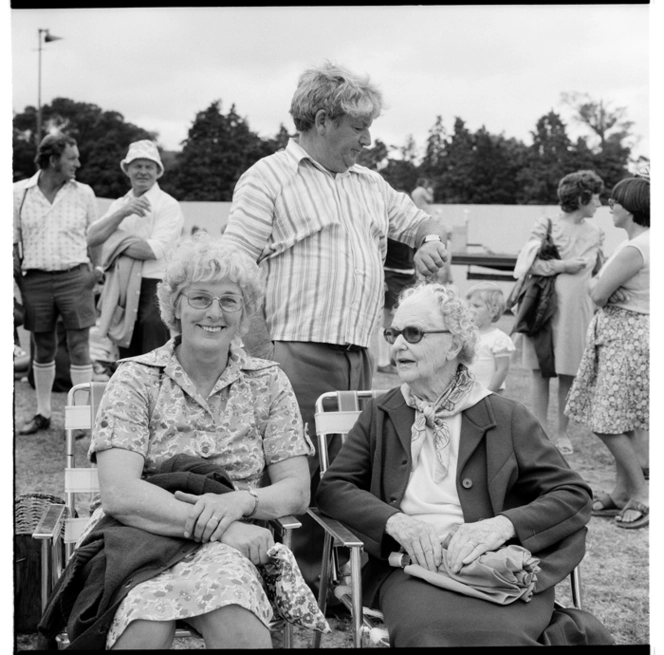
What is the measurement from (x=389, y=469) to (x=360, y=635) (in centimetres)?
55

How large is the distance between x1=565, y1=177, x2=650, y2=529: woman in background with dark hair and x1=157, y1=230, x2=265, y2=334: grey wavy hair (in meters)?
2.90

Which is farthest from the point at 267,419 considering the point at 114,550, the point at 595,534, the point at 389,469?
the point at 595,534

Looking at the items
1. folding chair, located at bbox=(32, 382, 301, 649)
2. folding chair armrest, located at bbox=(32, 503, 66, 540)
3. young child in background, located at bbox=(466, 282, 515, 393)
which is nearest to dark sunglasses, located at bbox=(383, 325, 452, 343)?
folding chair, located at bbox=(32, 382, 301, 649)

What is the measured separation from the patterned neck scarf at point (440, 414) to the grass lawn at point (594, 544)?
1.11 meters

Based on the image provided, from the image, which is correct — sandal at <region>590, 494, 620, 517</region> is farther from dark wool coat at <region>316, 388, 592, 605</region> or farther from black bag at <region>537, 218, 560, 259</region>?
dark wool coat at <region>316, 388, 592, 605</region>

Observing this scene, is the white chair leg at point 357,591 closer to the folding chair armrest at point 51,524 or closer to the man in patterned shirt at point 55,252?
the folding chair armrest at point 51,524

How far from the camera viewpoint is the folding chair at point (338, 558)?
102 inches

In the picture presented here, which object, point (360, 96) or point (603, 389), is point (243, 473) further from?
point (603, 389)

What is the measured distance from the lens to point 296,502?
272 centimetres

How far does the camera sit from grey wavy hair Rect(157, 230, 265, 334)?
9.08 ft

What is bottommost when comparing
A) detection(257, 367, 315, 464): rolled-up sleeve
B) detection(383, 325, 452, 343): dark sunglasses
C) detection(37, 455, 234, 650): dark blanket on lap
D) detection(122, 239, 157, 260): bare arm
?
detection(37, 455, 234, 650): dark blanket on lap

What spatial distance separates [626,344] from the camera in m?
5.05

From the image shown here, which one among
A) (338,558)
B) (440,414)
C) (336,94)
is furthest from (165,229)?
(440,414)

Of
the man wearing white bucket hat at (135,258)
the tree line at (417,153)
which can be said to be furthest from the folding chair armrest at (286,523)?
the tree line at (417,153)
